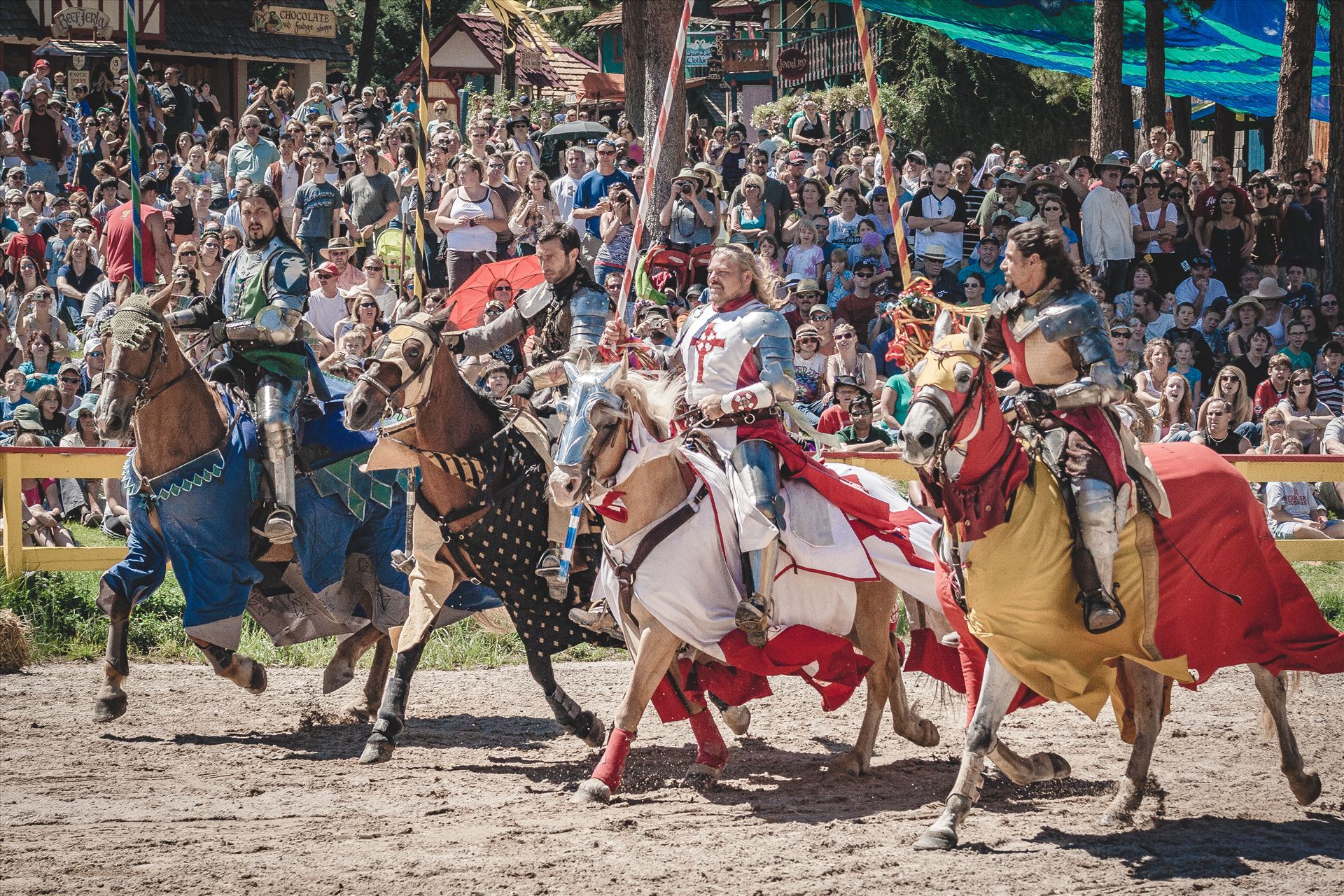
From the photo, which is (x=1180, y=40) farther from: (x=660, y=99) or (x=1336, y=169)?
(x=660, y=99)

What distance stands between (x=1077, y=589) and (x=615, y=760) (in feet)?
6.83

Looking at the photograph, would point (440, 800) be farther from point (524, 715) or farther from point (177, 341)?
point (177, 341)

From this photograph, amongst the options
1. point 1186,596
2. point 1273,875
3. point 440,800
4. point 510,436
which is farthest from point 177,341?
point 1273,875

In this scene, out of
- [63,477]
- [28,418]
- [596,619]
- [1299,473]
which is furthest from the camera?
[28,418]

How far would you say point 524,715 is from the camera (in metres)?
8.78

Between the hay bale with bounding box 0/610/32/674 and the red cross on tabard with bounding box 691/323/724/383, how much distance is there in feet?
16.2

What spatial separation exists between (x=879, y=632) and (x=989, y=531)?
153 cm

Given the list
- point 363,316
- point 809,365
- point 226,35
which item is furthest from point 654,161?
point 226,35

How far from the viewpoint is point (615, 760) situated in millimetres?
6672

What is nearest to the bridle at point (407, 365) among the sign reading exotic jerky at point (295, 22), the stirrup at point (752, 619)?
the stirrup at point (752, 619)

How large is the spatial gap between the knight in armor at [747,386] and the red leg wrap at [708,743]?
0.54 metres

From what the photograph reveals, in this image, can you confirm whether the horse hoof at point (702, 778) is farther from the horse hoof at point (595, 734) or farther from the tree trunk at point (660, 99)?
the tree trunk at point (660, 99)

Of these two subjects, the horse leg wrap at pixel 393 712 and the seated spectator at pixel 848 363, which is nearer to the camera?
the horse leg wrap at pixel 393 712

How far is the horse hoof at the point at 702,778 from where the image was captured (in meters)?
7.02
